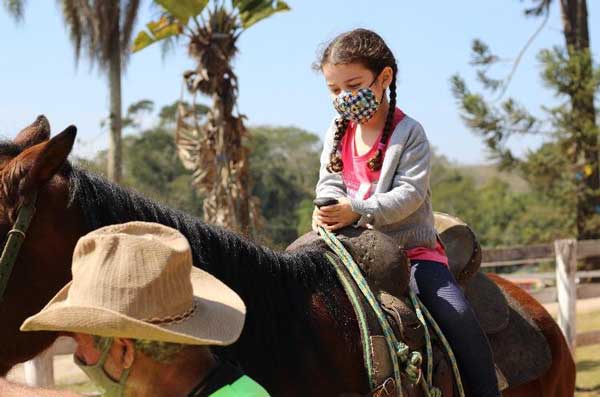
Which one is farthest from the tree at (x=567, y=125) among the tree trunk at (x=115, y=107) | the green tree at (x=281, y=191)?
the green tree at (x=281, y=191)

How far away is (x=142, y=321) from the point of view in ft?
4.93

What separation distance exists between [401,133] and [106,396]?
184 cm

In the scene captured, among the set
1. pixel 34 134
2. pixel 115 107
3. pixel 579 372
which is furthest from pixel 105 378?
pixel 115 107

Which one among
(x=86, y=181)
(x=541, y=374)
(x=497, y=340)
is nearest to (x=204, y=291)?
(x=86, y=181)

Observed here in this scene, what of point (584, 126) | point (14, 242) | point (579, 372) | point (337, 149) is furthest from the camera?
point (584, 126)

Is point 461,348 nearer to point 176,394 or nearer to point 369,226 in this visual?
point 369,226

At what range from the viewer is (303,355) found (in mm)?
2654

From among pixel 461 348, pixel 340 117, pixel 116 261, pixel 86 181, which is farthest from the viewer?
pixel 340 117

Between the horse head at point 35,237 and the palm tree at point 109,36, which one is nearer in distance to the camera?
the horse head at point 35,237

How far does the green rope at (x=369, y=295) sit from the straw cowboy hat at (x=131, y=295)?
4.12ft

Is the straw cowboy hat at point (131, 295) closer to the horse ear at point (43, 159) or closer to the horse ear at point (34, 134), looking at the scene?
the horse ear at point (43, 159)

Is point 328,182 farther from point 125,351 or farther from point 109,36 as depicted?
point 109,36

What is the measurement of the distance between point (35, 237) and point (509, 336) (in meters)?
2.43

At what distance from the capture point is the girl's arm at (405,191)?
3.01m
